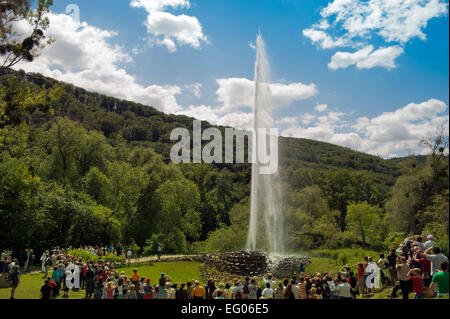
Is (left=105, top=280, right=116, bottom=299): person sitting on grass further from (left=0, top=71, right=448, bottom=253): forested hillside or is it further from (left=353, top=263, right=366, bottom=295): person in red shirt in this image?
(left=353, top=263, right=366, bottom=295): person in red shirt

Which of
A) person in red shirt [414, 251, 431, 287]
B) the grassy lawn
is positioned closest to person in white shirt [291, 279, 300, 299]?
person in red shirt [414, 251, 431, 287]

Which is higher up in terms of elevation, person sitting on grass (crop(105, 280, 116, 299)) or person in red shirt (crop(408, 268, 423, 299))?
person in red shirt (crop(408, 268, 423, 299))

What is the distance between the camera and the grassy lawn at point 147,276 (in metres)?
14.4

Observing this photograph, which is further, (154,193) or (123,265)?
(154,193)

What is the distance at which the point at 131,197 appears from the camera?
41.1 m

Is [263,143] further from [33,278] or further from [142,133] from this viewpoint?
[142,133]

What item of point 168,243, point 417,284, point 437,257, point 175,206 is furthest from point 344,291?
point 175,206

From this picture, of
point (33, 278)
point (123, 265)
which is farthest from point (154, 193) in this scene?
Result: point (33, 278)

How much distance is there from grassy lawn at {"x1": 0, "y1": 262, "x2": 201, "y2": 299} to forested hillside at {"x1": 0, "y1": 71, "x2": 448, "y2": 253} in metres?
6.17

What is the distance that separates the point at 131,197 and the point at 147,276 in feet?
65.3

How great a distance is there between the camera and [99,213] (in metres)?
31.0

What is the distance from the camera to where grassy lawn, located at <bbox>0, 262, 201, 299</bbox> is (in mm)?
14438
